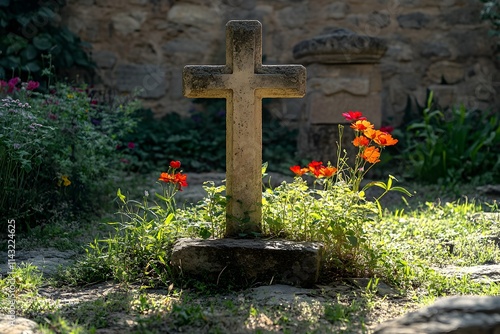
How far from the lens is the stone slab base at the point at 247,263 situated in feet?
10.6

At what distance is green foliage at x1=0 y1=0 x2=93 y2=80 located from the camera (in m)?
6.91

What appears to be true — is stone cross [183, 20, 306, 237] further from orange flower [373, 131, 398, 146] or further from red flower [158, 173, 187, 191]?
orange flower [373, 131, 398, 146]

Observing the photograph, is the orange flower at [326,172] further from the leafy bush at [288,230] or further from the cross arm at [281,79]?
the cross arm at [281,79]

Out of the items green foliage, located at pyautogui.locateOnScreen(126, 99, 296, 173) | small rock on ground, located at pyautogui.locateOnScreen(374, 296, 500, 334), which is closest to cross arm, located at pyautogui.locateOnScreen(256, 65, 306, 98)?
small rock on ground, located at pyautogui.locateOnScreen(374, 296, 500, 334)

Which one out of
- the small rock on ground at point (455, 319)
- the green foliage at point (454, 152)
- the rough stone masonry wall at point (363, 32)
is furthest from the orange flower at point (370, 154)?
the rough stone masonry wall at point (363, 32)

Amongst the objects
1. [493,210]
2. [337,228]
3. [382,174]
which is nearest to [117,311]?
[337,228]

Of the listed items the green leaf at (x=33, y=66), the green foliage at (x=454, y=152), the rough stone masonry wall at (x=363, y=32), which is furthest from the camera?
the rough stone masonry wall at (x=363, y=32)

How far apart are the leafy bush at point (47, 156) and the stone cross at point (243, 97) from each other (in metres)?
1.35

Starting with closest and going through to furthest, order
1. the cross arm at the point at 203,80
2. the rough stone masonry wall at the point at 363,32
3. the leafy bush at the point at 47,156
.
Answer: the cross arm at the point at 203,80
the leafy bush at the point at 47,156
the rough stone masonry wall at the point at 363,32

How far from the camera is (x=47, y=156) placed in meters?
4.71

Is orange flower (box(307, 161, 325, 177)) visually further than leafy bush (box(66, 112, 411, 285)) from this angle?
Yes

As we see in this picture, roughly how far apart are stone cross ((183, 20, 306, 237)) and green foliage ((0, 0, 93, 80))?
3.85 m

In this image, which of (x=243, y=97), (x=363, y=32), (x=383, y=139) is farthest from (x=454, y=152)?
(x=243, y=97)

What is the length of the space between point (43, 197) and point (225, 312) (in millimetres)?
2203
